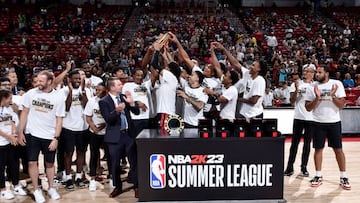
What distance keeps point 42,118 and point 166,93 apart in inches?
64.2

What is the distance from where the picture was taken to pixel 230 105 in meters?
6.25

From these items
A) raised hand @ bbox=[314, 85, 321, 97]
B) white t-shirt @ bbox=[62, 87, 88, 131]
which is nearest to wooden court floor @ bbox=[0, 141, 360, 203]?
white t-shirt @ bbox=[62, 87, 88, 131]

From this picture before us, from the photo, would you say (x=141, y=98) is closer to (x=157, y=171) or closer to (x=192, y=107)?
(x=192, y=107)

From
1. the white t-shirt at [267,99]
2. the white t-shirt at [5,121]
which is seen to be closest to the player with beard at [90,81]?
the white t-shirt at [5,121]

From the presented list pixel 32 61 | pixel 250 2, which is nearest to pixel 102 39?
pixel 32 61

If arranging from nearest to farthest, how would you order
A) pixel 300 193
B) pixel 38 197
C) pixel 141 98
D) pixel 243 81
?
pixel 38 197 → pixel 300 193 → pixel 141 98 → pixel 243 81

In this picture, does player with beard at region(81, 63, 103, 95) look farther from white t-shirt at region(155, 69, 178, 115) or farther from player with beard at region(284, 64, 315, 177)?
player with beard at region(284, 64, 315, 177)

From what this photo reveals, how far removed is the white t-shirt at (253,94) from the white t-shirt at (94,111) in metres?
2.01

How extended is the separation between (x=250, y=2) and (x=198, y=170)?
2191 cm

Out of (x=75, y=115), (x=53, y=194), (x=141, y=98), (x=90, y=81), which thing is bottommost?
(x=53, y=194)

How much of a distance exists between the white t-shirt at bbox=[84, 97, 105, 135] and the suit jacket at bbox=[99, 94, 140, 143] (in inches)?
16.2

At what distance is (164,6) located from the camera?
23844mm

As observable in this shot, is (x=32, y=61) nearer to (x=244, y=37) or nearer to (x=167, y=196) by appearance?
(x=244, y=37)

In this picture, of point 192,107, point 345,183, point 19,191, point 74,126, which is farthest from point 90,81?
point 345,183
